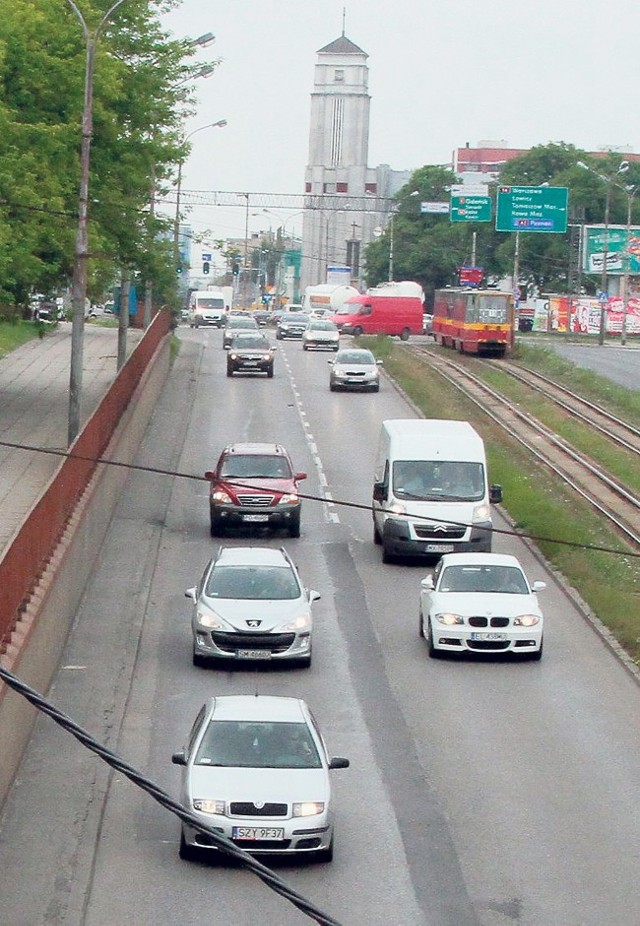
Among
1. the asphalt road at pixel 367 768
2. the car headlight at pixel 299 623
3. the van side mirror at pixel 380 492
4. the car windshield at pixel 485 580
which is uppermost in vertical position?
the van side mirror at pixel 380 492

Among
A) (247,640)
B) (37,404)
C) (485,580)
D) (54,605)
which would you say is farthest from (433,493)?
(37,404)

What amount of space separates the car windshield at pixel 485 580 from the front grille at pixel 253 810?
886 centimetres

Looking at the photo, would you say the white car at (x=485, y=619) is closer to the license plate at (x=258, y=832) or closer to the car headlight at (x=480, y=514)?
the car headlight at (x=480, y=514)

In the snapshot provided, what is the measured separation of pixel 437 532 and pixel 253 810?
14315 mm

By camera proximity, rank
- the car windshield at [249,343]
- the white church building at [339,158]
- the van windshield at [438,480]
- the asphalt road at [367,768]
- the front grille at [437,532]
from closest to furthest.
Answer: the asphalt road at [367,768] < the front grille at [437,532] < the van windshield at [438,480] < the car windshield at [249,343] < the white church building at [339,158]

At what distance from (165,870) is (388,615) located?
36.6 feet

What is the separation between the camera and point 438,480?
90.3 feet

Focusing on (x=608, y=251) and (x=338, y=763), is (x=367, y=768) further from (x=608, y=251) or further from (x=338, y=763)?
(x=608, y=251)

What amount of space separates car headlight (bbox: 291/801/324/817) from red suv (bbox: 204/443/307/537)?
1551cm

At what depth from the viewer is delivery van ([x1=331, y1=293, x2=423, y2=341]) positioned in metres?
76.9

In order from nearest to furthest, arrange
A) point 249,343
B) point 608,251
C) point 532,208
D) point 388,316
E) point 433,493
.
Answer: point 433,493 < point 249,343 < point 532,208 < point 388,316 < point 608,251


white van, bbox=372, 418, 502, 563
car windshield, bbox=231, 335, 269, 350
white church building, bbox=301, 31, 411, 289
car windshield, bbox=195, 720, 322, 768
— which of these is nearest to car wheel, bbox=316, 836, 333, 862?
car windshield, bbox=195, 720, 322, 768

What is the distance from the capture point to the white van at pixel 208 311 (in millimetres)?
84375

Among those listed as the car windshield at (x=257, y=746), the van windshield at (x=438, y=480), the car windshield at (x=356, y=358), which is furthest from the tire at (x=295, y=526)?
the car windshield at (x=356, y=358)
